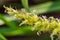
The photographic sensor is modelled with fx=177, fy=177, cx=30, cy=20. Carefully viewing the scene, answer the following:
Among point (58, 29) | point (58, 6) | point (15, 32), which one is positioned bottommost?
point (58, 29)

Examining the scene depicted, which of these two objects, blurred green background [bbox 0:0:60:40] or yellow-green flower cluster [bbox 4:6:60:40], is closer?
yellow-green flower cluster [bbox 4:6:60:40]

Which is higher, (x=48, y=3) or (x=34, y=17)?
(x=48, y=3)

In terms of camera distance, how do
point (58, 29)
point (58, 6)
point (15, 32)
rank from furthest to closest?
point (58, 6) < point (15, 32) < point (58, 29)

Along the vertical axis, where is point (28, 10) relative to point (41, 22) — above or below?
above

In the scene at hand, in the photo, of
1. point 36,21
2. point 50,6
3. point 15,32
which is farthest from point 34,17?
point 50,6

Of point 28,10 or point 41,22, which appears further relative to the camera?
point 28,10

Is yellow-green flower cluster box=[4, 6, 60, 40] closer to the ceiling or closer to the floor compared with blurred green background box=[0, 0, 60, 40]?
closer to the floor

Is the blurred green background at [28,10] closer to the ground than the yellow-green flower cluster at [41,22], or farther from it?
farther from it

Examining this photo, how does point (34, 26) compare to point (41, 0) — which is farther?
point (41, 0)

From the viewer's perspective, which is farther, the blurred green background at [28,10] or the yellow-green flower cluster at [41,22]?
the blurred green background at [28,10]

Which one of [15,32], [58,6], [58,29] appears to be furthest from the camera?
[58,6]

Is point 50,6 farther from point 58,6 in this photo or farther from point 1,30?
point 1,30
